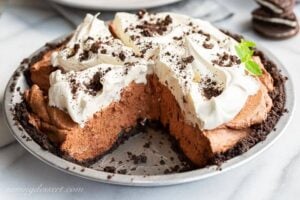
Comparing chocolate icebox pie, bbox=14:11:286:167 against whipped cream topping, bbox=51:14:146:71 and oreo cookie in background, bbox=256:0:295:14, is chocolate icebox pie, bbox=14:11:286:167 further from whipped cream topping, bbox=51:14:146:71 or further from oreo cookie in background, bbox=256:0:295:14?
oreo cookie in background, bbox=256:0:295:14

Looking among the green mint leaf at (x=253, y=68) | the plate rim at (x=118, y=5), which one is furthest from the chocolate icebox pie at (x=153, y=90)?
the plate rim at (x=118, y=5)

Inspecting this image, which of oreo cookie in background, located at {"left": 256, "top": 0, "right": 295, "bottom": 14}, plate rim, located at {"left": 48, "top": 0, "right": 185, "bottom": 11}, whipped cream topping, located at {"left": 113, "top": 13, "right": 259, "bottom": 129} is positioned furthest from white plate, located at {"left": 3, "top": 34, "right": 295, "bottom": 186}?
plate rim, located at {"left": 48, "top": 0, "right": 185, "bottom": 11}

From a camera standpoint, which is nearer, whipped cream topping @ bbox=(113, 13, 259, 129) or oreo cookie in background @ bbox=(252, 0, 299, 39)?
whipped cream topping @ bbox=(113, 13, 259, 129)

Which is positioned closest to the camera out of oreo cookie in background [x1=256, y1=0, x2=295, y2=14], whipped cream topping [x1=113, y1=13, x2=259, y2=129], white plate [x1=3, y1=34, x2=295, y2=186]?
white plate [x1=3, y1=34, x2=295, y2=186]

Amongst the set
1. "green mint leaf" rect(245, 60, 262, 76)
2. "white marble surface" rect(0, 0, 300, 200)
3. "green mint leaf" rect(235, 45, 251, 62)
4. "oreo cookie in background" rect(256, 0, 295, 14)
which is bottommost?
→ "white marble surface" rect(0, 0, 300, 200)

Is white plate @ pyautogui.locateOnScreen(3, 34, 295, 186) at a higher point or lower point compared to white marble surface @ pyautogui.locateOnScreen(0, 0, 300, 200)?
higher

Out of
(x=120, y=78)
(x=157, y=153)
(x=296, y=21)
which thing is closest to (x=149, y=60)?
(x=120, y=78)

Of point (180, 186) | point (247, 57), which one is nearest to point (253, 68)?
point (247, 57)
